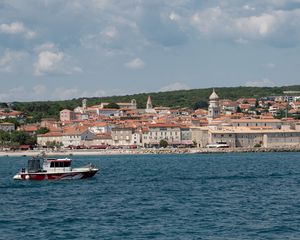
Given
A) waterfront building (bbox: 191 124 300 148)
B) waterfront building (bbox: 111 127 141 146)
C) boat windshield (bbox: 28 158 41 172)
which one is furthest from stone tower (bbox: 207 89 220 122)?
boat windshield (bbox: 28 158 41 172)

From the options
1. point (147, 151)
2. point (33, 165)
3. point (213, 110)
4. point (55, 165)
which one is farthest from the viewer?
point (213, 110)

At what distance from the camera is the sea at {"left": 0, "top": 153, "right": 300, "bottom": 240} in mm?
27203

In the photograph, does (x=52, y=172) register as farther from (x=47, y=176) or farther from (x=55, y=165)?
(x=55, y=165)

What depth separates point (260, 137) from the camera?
458 feet

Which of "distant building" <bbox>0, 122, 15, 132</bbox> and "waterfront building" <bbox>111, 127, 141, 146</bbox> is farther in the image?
"distant building" <bbox>0, 122, 15, 132</bbox>

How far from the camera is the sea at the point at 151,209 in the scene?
89.2 ft

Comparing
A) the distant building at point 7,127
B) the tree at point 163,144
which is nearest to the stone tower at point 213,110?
the tree at point 163,144

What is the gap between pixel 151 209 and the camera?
1298 inches

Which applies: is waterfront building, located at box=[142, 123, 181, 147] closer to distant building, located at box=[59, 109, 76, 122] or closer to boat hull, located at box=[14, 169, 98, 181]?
distant building, located at box=[59, 109, 76, 122]

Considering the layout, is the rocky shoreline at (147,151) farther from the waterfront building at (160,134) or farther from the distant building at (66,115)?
the distant building at (66,115)

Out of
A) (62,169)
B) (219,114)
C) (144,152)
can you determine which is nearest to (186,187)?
(62,169)

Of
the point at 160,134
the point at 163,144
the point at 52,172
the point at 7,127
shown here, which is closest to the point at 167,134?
the point at 160,134

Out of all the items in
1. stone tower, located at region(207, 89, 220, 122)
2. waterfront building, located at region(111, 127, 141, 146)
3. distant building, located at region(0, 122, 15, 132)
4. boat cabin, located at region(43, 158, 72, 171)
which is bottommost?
boat cabin, located at region(43, 158, 72, 171)

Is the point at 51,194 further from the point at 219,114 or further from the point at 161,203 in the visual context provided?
the point at 219,114
